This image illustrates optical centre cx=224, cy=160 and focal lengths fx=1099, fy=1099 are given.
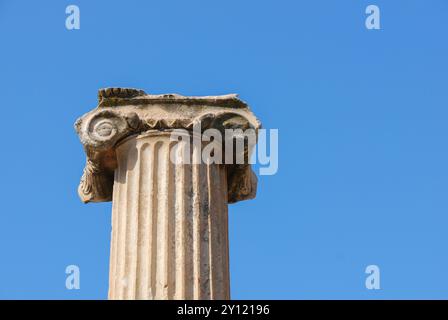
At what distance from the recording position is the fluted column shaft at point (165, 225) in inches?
522

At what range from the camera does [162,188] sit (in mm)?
13852

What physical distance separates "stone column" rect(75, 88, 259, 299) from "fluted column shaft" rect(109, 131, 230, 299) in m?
0.01

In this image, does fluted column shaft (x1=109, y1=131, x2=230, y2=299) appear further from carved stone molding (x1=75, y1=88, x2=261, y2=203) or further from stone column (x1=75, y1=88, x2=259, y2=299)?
carved stone molding (x1=75, y1=88, x2=261, y2=203)

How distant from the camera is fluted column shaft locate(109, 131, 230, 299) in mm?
13266

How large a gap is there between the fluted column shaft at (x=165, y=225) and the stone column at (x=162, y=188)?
0.01 metres

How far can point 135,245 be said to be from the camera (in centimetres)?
1352

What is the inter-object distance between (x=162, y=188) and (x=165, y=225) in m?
0.56

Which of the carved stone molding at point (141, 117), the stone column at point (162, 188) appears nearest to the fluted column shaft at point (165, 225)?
the stone column at point (162, 188)

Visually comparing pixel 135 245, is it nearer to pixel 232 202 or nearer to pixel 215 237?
pixel 215 237

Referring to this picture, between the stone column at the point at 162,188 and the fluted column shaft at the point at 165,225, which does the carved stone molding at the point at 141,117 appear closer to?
the stone column at the point at 162,188

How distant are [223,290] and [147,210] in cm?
137

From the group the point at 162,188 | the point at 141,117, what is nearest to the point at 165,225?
the point at 162,188
